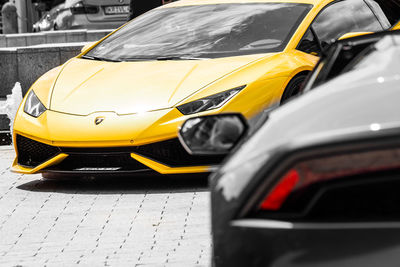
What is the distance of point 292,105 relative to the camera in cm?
242

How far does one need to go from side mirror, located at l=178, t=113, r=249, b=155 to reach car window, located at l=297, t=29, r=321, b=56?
488 cm

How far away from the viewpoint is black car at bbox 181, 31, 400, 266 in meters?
2.13

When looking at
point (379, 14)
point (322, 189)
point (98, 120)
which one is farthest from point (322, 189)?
point (379, 14)

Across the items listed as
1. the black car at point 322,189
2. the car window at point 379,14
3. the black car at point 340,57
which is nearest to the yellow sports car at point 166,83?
the car window at point 379,14

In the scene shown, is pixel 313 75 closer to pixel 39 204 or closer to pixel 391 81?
pixel 391 81

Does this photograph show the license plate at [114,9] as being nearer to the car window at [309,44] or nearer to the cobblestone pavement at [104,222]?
the cobblestone pavement at [104,222]

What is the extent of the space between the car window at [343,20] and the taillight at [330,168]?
5687mm

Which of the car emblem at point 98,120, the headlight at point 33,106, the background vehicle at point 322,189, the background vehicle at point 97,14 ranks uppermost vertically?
the background vehicle at point 322,189

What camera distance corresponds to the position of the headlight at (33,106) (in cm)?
734

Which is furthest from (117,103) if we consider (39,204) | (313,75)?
(313,75)

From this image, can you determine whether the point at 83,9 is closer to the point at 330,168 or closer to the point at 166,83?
the point at 166,83

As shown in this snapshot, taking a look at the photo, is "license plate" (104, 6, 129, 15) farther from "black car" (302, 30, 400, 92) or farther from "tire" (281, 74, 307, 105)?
"black car" (302, 30, 400, 92)

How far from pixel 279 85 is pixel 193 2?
6.51ft

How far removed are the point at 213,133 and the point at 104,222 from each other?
3.30 meters
